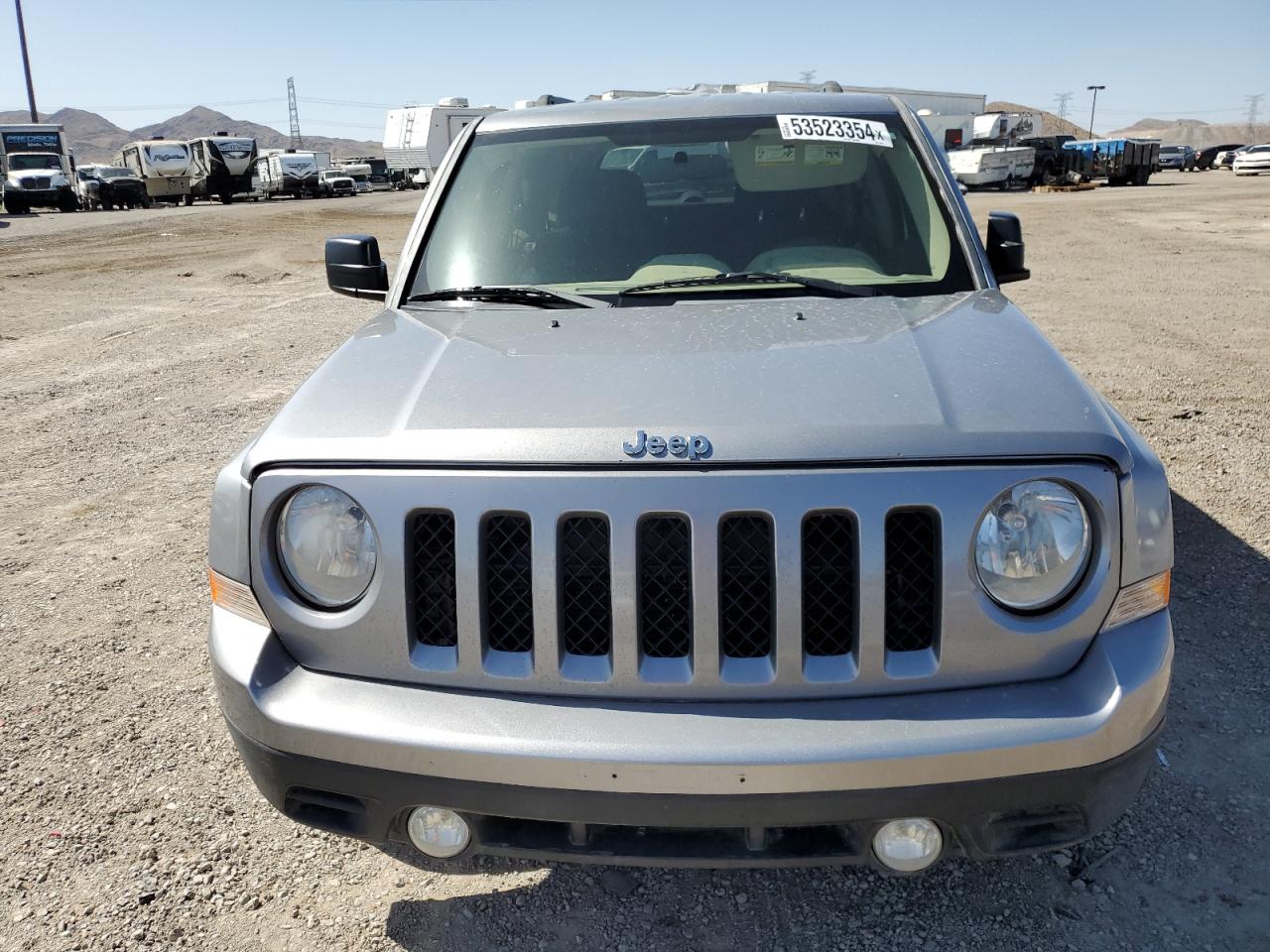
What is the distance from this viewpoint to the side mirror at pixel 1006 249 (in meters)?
3.48

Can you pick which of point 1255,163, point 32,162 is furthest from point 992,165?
point 32,162

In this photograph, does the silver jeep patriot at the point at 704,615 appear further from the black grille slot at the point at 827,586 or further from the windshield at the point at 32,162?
the windshield at the point at 32,162

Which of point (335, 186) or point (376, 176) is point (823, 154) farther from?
point (376, 176)

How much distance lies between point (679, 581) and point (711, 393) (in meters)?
0.41

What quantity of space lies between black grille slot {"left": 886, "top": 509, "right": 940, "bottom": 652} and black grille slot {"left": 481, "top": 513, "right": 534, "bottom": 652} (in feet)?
2.26

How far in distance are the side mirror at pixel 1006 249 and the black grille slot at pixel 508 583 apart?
7.21ft

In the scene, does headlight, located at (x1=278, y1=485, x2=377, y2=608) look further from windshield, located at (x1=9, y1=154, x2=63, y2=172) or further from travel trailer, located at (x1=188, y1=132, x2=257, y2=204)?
travel trailer, located at (x1=188, y1=132, x2=257, y2=204)

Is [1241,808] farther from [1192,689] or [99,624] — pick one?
[99,624]

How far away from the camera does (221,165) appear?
46250 mm

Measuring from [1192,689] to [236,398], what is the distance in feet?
21.8

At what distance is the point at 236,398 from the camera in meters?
7.69

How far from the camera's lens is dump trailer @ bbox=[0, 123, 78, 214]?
3989cm

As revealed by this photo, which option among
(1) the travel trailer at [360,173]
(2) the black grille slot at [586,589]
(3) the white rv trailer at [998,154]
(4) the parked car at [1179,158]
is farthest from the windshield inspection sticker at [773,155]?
(4) the parked car at [1179,158]

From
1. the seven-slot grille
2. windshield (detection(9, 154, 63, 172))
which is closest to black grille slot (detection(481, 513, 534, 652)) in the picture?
the seven-slot grille
